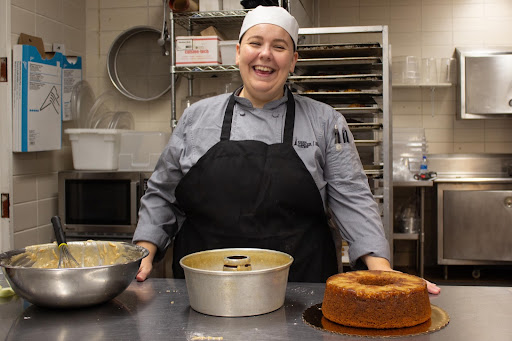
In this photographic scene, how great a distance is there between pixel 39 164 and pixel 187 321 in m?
2.68

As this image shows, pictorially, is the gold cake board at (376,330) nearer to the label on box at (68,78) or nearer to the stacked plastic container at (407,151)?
the label on box at (68,78)

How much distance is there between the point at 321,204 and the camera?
185 centimetres

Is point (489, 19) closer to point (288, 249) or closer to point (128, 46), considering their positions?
point (128, 46)

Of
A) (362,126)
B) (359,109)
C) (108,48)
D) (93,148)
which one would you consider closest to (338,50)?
(359,109)

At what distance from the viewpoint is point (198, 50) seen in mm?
3584

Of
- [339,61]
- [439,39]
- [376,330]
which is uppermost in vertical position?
[439,39]

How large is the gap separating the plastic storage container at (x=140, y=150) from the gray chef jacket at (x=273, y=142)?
1.79 metres

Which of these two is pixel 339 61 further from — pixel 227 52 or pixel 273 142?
pixel 273 142

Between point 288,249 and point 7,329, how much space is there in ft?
2.99

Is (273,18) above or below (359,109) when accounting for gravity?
above

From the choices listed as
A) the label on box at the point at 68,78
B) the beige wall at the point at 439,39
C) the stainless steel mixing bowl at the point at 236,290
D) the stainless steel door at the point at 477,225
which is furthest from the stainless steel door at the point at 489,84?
the stainless steel mixing bowl at the point at 236,290

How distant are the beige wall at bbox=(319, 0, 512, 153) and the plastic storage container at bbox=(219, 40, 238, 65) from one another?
5.79ft

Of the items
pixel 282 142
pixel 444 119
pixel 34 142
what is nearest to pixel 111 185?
pixel 34 142

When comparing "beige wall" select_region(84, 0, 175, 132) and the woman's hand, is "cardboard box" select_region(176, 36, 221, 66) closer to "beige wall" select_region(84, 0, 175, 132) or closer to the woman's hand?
"beige wall" select_region(84, 0, 175, 132)
